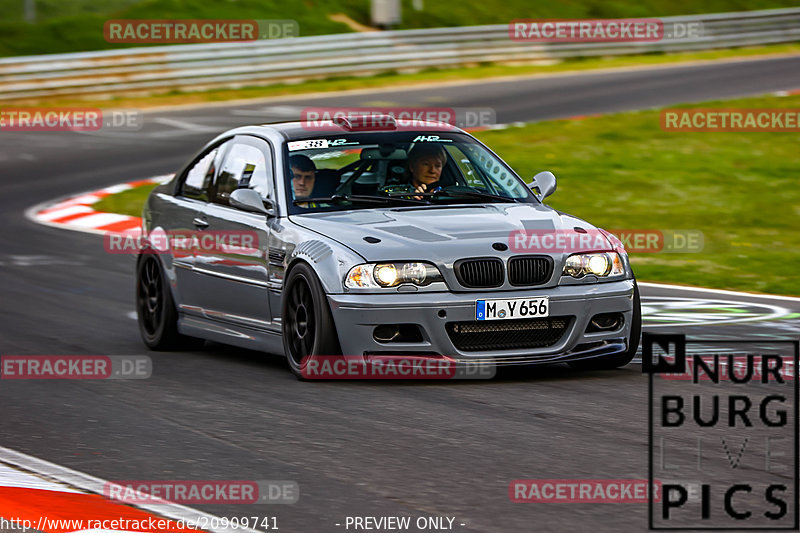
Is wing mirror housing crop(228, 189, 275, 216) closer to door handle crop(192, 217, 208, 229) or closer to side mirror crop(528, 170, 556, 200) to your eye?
door handle crop(192, 217, 208, 229)

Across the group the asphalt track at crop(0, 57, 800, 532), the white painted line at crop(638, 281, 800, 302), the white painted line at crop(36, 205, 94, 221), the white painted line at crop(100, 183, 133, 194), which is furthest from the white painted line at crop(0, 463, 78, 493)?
the white painted line at crop(100, 183, 133, 194)

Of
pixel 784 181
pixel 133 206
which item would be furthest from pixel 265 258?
pixel 784 181

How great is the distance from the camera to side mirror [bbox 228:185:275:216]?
9.00 meters

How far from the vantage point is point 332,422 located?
23.7 feet

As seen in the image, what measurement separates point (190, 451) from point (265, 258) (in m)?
2.41

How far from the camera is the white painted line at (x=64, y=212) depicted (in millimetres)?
17859

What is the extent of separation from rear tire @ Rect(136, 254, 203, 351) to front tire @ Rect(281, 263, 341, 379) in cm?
162

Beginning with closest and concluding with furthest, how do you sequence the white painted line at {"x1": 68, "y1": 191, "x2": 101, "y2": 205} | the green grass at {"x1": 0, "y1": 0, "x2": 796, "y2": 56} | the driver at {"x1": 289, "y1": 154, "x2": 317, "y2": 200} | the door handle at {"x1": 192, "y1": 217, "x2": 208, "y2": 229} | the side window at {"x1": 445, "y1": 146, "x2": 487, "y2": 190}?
1. the driver at {"x1": 289, "y1": 154, "x2": 317, "y2": 200}
2. the side window at {"x1": 445, "y1": 146, "x2": 487, "y2": 190}
3. the door handle at {"x1": 192, "y1": 217, "x2": 208, "y2": 229}
4. the white painted line at {"x1": 68, "y1": 191, "x2": 101, "y2": 205}
5. the green grass at {"x1": 0, "y1": 0, "x2": 796, "y2": 56}

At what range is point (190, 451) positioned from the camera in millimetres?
6641

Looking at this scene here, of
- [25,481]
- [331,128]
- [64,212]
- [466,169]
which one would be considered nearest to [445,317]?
[466,169]

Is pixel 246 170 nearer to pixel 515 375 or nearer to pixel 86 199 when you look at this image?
pixel 515 375

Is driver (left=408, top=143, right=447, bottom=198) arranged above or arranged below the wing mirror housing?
above

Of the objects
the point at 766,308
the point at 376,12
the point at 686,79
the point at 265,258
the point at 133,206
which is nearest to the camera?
the point at 265,258

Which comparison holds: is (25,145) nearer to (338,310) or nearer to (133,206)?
(133,206)
